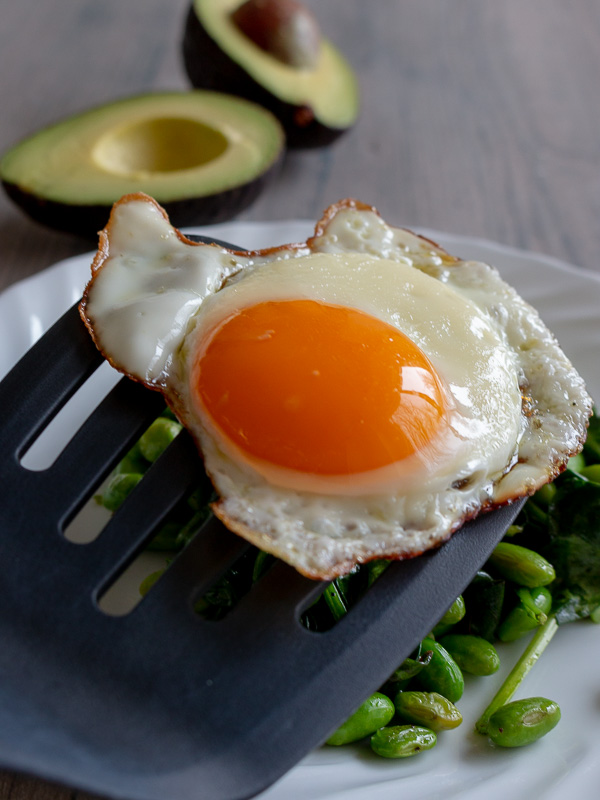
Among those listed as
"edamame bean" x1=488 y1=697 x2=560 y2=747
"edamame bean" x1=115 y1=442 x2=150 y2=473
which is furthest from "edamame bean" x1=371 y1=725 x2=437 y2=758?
"edamame bean" x1=115 y1=442 x2=150 y2=473

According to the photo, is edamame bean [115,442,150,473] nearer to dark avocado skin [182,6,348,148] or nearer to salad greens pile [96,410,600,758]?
salad greens pile [96,410,600,758]

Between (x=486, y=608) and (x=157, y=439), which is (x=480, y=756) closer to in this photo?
(x=486, y=608)

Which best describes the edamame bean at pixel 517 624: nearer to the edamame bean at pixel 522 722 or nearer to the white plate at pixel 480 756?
the white plate at pixel 480 756

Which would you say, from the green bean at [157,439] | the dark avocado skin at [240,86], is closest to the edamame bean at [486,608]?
the green bean at [157,439]

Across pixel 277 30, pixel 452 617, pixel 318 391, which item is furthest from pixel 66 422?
pixel 277 30

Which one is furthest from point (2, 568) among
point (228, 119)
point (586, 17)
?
point (586, 17)

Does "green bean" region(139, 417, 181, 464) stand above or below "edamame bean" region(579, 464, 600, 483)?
below
